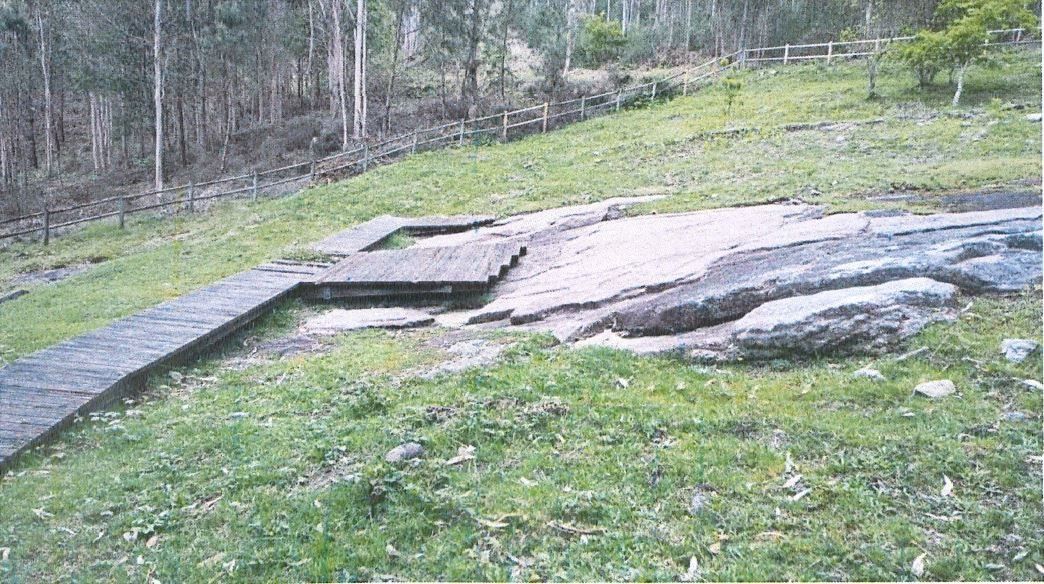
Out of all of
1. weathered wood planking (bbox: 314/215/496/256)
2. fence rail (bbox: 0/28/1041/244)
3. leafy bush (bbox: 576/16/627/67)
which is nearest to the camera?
weathered wood planking (bbox: 314/215/496/256)

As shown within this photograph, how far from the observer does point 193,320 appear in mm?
8531

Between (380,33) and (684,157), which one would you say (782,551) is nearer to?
(684,157)

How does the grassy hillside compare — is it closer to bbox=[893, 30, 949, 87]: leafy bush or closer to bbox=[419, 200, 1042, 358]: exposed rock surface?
bbox=[419, 200, 1042, 358]: exposed rock surface

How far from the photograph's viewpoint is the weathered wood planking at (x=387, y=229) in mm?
13112

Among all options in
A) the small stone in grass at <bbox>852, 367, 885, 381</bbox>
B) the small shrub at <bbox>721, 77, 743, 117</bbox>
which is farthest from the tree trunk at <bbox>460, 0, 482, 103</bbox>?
the small stone in grass at <bbox>852, 367, 885, 381</bbox>

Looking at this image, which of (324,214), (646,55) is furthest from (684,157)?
(646,55)

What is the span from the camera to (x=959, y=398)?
16.5 ft

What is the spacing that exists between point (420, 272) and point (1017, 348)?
743cm

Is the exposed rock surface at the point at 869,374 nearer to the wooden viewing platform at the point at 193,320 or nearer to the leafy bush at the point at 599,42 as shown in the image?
the wooden viewing platform at the point at 193,320

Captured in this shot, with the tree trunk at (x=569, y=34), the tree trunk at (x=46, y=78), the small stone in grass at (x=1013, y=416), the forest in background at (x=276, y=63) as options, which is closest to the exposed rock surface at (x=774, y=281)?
the small stone in grass at (x=1013, y=416)

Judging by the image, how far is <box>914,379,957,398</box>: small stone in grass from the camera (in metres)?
5.11

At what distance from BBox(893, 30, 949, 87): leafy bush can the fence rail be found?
6.11ft

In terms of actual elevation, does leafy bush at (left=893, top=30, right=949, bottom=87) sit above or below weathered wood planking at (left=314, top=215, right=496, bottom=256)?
above

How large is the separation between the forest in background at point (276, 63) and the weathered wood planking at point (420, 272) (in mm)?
16931
